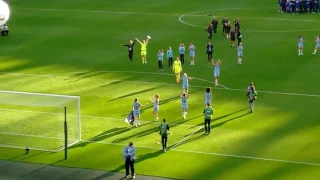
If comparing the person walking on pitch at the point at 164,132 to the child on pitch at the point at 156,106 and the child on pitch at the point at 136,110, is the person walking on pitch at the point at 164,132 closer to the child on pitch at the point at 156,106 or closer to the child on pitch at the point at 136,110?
the child on pitch at the point at 136,110

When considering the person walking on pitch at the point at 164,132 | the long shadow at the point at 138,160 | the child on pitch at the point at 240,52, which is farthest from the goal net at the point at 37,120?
the child on pitch at the point at 240,52

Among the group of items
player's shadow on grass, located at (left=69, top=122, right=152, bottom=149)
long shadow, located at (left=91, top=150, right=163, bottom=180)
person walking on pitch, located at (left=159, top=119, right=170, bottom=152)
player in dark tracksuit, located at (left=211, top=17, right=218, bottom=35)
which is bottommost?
long shadow, located at (left=91, top=150, right=163, bottom=180)

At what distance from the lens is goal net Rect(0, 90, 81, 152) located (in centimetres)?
3899

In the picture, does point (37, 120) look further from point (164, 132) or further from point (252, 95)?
point (252, 95)

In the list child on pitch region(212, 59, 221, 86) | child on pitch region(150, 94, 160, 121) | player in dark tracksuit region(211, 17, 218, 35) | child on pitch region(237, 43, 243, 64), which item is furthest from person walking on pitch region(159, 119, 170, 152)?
player in dark tracksuit region(211, 17, 218, 35)

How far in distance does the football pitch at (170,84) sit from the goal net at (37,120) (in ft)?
0.53

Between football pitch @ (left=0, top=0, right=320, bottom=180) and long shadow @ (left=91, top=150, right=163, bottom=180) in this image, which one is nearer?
long shadow @ (left=91, top=150, right=163, bottom=180)

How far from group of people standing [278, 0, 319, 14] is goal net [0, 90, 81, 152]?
1429 inches

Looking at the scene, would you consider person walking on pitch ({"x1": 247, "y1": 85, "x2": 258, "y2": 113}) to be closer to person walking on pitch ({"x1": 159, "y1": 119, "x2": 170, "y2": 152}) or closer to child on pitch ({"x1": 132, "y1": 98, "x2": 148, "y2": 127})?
child on pitch ({"x1": 132, "y1": 98, "x2": 148, "y2": 127})

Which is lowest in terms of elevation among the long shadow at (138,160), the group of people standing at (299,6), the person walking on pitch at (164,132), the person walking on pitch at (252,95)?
the long shadow at (138,160)

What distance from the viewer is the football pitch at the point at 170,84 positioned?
1453 inches

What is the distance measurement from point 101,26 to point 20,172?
35.3 metres

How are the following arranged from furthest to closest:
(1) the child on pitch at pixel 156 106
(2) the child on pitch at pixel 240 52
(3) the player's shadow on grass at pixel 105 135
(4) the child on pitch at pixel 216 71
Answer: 1. (2) the child on pitch at pixel 240 52
2. (4) the child on pitch at pixel 216 71
3. (1) the child on pitch at pixel 156 106
4. (3) the player's shadow on grass at pixel 105 135

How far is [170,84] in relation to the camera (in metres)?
50.2
